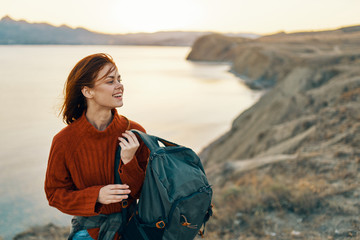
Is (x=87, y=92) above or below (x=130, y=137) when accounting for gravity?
above

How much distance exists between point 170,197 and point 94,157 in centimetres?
52

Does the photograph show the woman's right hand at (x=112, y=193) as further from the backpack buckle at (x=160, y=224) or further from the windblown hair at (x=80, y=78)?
the windblown hair at (x=80, y=78)

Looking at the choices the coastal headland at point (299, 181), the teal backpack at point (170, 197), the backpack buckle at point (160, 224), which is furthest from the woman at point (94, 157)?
the coastal headland at point (299, 181)

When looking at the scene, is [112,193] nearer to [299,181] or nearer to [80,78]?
[80,78]

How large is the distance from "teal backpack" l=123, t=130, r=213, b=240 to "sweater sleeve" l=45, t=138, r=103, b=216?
0.92ft

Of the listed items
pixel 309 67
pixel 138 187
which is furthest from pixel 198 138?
pixel 138 187

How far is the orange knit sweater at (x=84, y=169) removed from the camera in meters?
1.82

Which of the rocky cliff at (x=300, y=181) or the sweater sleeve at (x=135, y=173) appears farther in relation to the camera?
the rocky cliff at (x=300, y=181)

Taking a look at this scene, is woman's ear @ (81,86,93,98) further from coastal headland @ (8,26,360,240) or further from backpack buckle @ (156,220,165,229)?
coastal headland @ (8,26,360,240)

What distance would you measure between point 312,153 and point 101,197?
19.3 ft

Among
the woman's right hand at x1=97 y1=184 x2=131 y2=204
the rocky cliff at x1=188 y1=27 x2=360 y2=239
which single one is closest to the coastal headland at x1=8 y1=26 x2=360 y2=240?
the rocky cliff at x1=188 y1=27 x2=360 y2=239

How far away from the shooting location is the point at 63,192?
72.5 inches

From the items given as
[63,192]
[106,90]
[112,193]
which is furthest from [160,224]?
[106,90]

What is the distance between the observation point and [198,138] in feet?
66.1
